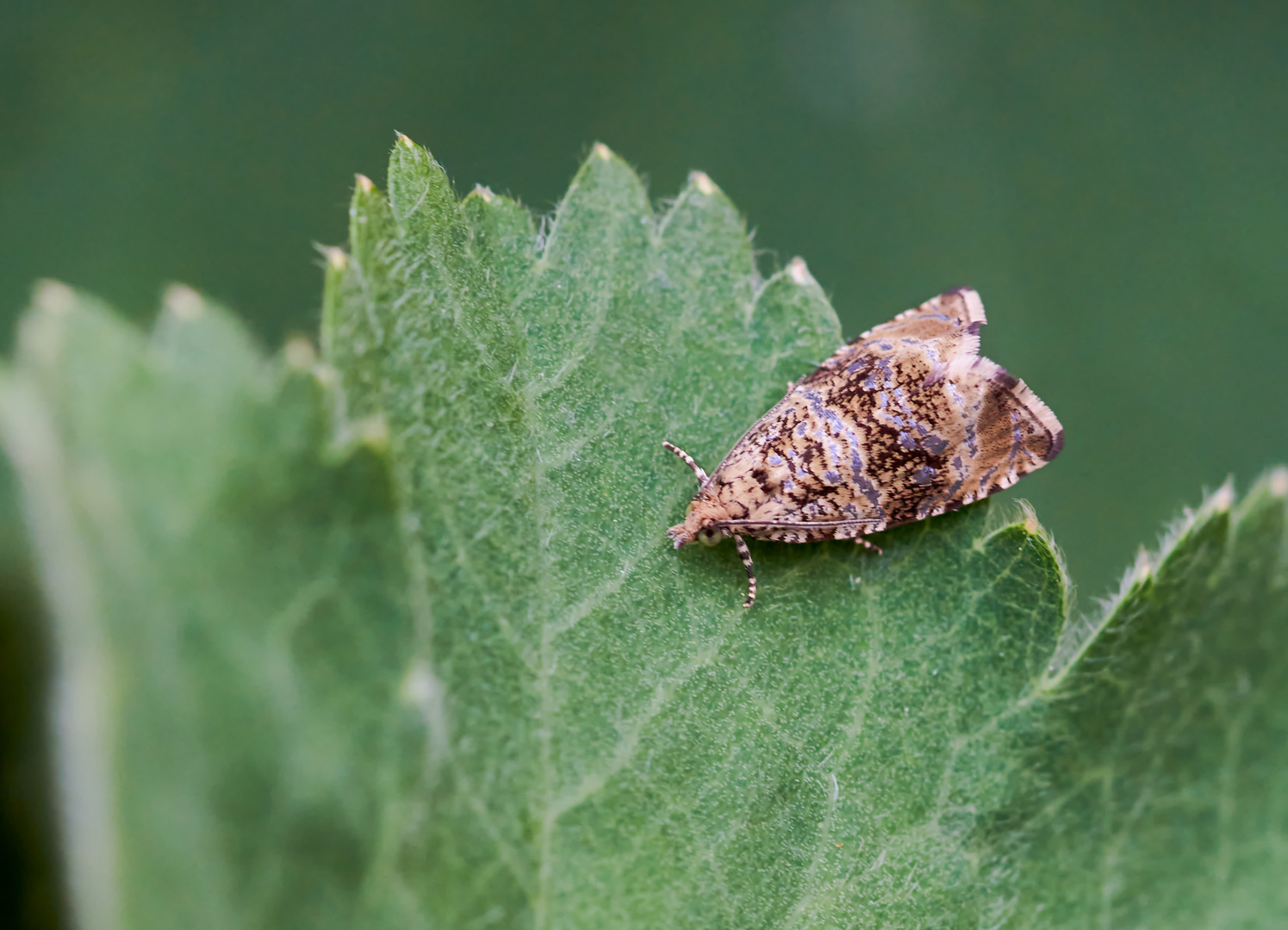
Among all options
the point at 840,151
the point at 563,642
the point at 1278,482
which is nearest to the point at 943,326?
the point at 1278,482

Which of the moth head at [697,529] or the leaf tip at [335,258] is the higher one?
the leaf tip at [335,258]

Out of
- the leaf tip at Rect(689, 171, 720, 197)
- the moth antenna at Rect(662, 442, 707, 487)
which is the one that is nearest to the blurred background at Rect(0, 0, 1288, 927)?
the leaf tip at Rect(689, 171, 720, 197)

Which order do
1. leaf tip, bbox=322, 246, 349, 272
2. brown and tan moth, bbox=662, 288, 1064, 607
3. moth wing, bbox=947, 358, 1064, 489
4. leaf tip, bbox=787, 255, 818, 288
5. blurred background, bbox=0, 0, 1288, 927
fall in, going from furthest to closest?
blurred background, bbox=0, 0, 1288, 927 → moth wing, bbox=947, 358, 1064, 489 → brown and tan moth, bbox=662, 288, 1064, 607 → leaf tip, bbox=787, 255, 818, 288 → leaf tip, bbox=322, 246, 349, 272

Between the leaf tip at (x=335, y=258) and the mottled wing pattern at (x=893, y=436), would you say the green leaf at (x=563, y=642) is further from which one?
the mottled wing pattern at (x=893, y=436)

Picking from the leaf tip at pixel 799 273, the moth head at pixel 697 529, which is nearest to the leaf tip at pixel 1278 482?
the leaf tip at pixel 799 273

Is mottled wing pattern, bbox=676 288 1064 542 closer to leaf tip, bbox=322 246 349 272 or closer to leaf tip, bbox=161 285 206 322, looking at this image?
leaf tip, bbox=322 246 349 272

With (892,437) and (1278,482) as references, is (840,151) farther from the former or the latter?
(1278,482)
